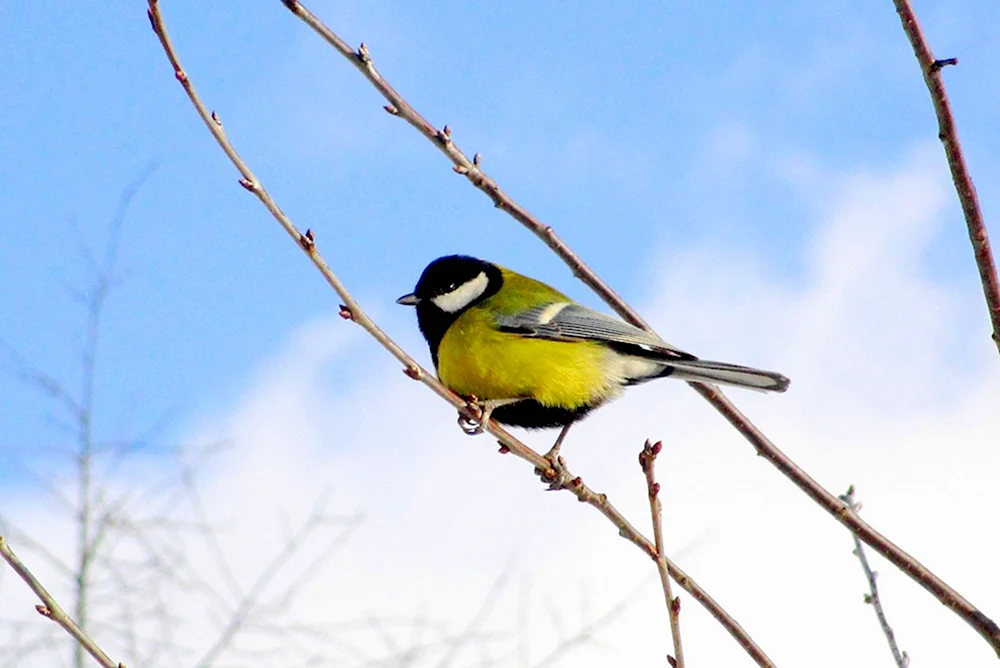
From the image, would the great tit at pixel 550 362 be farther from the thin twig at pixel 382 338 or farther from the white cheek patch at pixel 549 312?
the thin twig at pixel 382 338

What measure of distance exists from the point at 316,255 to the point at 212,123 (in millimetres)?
282

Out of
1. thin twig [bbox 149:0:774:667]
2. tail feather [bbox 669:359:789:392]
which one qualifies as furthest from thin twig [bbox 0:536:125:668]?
tail feather [bbox 669:359:789:392]

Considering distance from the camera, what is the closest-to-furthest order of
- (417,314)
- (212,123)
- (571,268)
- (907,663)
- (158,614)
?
(212,123), (907,663), (571,268), (417,314), (158,614)

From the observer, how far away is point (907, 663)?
8.20 feet

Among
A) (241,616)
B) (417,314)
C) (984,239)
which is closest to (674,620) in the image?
(984,239)

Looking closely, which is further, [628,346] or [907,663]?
[628,346]

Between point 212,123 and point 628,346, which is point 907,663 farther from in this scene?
point 212,123

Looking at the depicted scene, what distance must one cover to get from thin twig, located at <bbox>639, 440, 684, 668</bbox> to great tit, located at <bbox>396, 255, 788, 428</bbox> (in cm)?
125

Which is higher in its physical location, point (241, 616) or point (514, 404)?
point (241, 616)

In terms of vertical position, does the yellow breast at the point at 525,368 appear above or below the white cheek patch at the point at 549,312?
below

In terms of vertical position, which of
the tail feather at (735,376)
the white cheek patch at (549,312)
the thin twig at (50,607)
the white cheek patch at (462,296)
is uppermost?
the white cheek patch at (462,296)

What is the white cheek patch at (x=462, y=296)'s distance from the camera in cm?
387

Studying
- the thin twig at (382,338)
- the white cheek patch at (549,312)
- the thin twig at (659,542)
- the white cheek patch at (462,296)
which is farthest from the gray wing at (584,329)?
the thin twig at (659,542)

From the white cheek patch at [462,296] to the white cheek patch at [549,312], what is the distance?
30 cm
